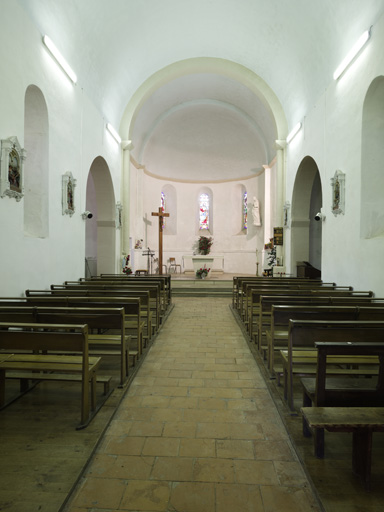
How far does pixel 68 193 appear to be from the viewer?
8.05 metres

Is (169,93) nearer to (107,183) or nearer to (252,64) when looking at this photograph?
(252,64)

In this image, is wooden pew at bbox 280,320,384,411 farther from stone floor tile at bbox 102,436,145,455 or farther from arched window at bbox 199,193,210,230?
arched window at bbox 199,193,210,230

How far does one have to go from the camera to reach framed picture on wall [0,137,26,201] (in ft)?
17.0

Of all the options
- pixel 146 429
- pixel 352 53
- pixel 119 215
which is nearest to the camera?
pixel 146 429

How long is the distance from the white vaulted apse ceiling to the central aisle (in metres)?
6.55


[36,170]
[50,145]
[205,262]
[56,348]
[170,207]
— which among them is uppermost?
[170,207]

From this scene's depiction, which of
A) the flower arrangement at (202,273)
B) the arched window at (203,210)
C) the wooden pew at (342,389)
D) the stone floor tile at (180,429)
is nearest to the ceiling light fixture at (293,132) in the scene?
the flower arrangement at (202,273)

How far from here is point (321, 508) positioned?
6.27 feet

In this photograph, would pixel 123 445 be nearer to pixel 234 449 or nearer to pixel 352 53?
pixel 234 449

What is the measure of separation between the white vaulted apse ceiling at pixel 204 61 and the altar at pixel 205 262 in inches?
194

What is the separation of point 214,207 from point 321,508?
17535mm

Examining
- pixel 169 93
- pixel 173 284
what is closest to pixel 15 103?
pixel 173 284

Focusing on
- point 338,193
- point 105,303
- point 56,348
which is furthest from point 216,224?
point 56,348

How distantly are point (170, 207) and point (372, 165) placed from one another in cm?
1351
